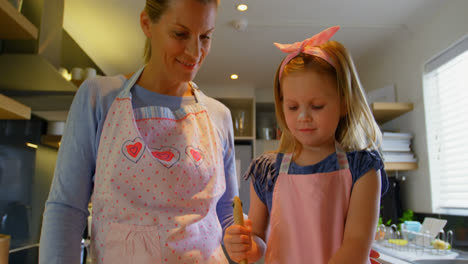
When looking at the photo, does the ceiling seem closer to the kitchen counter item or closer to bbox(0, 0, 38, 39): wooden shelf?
bbox(0, 0, 38, 39): wooden shelf

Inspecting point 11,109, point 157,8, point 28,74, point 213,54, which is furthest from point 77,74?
point 157,8

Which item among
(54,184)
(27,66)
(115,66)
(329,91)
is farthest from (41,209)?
(329,91)

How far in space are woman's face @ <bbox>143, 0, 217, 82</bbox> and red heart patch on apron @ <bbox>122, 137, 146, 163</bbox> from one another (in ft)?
0.61

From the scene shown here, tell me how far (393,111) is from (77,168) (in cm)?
234

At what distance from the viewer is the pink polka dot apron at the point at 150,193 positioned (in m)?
0.77

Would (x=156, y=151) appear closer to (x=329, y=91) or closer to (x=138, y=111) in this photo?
(x=138, y=111)

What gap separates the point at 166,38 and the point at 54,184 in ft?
1.30

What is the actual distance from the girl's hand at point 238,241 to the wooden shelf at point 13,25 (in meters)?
1.17

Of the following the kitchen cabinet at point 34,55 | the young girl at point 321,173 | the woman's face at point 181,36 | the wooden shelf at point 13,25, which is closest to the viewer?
the young girl at point 321,173

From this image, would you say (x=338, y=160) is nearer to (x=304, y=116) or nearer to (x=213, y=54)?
(x=304, y=116)

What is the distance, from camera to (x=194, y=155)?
86cm

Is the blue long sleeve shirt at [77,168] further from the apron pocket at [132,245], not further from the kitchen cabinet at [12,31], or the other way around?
the kitchen cabinet at [12,31]

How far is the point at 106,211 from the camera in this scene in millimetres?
773

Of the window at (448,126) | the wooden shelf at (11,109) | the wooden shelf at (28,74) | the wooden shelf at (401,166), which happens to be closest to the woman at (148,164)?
the wooden shelf at (11,109)
